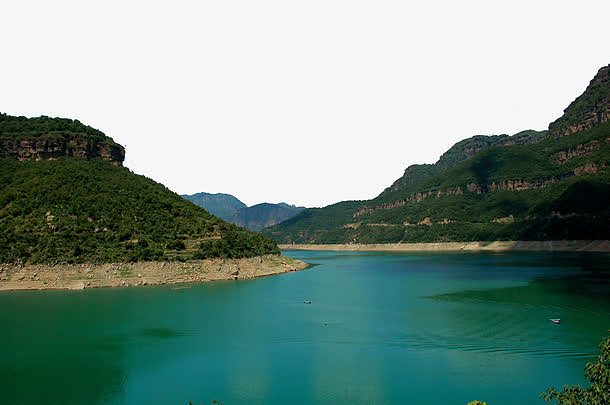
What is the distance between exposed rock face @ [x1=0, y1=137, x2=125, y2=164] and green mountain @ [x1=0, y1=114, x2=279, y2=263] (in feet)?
0.53

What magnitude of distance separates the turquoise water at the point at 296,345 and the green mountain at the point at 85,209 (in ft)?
30.7

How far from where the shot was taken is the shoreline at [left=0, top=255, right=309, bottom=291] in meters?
62.0

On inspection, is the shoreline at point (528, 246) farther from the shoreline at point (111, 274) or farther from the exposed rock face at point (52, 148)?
the exposed rock face at point (52, 148)

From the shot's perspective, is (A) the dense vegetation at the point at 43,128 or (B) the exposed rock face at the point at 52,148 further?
(A) the dense vegetation at the point at 43,128

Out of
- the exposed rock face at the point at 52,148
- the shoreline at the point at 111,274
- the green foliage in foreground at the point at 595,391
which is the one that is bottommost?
the green foliage in foreground at the point at 595,391

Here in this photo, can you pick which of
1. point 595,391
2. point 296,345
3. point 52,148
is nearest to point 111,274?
point 52,148

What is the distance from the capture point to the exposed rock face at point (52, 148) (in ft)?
287

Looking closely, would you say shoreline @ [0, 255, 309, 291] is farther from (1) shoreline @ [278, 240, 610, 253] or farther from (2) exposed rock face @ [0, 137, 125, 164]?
(1) shoreline @ [278, 240, 610, 253]

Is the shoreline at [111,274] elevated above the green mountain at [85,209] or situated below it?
below

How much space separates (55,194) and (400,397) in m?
69.0

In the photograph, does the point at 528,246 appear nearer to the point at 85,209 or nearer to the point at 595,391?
the point at 85,209

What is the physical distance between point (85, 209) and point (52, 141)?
2315 centimetres

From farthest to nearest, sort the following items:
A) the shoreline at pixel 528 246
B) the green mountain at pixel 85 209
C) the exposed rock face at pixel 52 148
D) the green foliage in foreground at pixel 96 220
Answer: the shoreline at pixel 528 246, the exposed rock face at pixel 52 148, the green mountain at pixel 85 209, the green foliage in foreground at pixel 96 220

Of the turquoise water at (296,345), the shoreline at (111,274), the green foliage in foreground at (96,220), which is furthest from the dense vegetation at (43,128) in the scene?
the turquoise water at (296,345)
